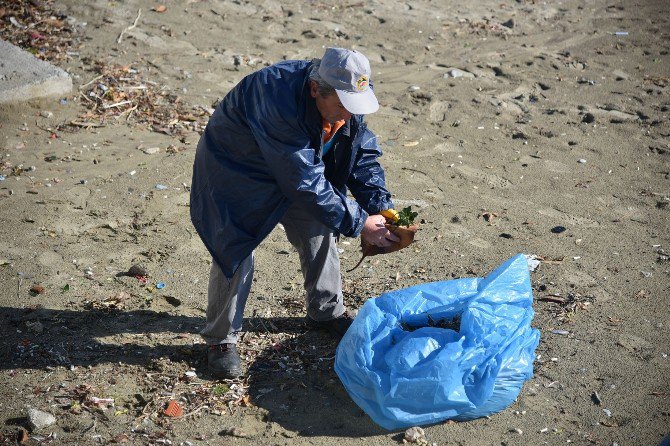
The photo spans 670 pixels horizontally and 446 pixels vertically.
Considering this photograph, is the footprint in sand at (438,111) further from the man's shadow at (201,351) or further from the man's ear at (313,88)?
the man's ear at (313,88)

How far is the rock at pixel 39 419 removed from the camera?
3.36 metres

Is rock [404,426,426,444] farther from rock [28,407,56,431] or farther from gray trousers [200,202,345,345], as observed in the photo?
rock [28,407,56,431]

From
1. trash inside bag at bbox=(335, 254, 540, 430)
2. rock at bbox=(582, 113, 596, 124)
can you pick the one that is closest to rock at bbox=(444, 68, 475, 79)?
rock at bbox=(582, 113, 596, 124)

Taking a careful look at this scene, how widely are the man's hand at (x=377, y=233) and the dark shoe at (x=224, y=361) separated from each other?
3.06 ft

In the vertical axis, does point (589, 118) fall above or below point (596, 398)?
above

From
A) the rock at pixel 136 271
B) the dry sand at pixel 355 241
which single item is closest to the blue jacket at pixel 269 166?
the dry sand at pixel 355 241

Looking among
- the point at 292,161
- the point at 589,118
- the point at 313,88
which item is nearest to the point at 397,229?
the point at 292,161

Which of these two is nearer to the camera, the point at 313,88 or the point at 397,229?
the point at 313,88

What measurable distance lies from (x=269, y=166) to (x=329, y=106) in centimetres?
37

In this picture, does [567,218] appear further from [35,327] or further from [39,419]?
[39,419]

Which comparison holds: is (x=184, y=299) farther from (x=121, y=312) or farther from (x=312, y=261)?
(x=312, y=261)

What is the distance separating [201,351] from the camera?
13.2ft

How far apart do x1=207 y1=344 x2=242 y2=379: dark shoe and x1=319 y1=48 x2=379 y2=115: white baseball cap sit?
147 cm

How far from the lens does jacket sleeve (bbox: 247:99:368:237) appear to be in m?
3.17
